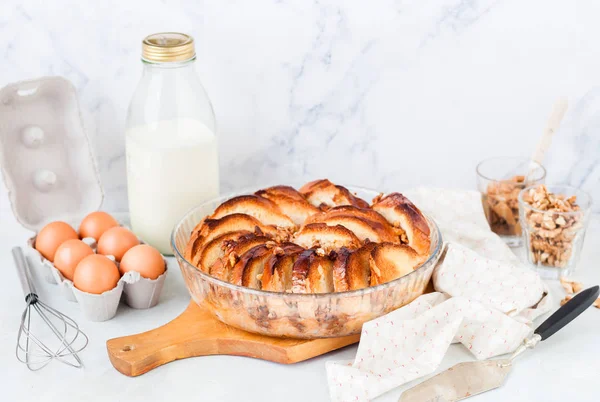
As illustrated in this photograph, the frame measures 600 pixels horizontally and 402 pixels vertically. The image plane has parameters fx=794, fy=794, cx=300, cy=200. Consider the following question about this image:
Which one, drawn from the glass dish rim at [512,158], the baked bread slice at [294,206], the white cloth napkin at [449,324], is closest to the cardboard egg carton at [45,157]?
the baked bread slice at [294,206]

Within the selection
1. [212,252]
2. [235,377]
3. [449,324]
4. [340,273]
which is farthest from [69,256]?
[449,324]

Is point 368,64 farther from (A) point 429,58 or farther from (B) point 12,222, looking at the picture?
(B) point 12,222

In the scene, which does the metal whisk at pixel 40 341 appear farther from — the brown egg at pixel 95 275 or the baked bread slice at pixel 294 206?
the baked bread slice at pixel 294 206

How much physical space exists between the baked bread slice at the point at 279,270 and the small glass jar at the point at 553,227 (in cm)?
47

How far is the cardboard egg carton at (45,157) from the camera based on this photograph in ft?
5.04

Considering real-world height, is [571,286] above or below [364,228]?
Result: below

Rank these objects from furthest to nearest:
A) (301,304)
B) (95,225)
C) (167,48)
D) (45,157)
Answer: (45,157)
(95,225)
(167,48)
(301,304)

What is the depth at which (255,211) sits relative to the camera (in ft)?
4.62

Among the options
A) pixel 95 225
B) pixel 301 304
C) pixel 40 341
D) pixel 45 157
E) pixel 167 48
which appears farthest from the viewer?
pixel 45 157

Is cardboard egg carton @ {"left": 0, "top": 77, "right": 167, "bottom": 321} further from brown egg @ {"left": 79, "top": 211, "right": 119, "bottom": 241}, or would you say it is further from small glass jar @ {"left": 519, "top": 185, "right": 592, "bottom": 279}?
small glass jar @ {"left": 519, "top": 185, "right": 592, "bottom": 279}

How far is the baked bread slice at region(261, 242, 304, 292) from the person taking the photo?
1.20 meters

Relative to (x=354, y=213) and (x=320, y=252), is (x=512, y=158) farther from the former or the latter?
(x=320, y=252)

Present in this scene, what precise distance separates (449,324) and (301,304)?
23 centimetres

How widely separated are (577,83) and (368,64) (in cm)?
43
